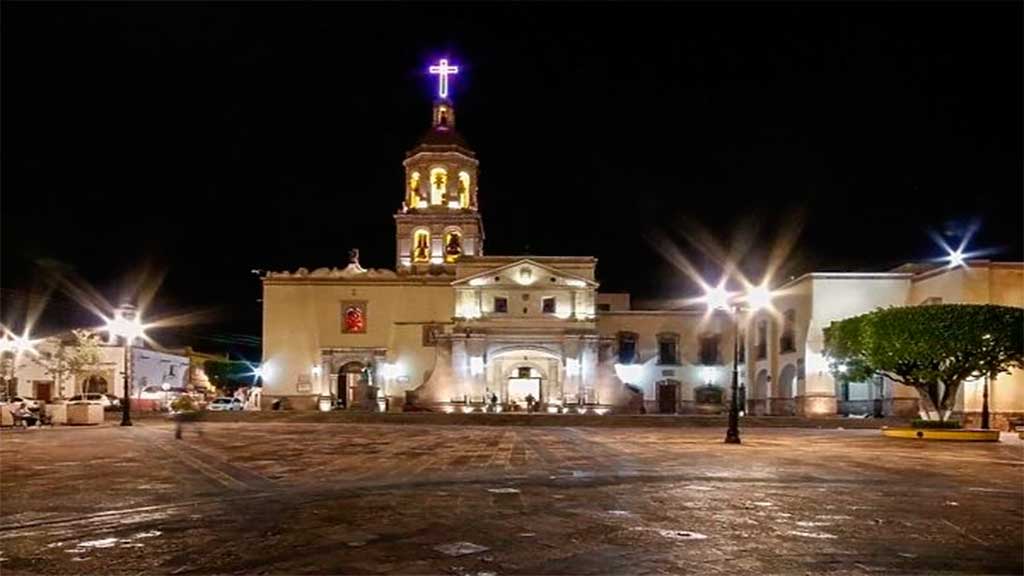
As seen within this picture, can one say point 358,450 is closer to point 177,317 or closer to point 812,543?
point 812,543

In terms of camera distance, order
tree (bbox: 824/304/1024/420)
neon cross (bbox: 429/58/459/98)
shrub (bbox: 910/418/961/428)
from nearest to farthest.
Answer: shrub (bbox: 910/418/961/428) < tree (bbox: 824/304/1024/420) < neon cross (bbox: 429/58/459/98)

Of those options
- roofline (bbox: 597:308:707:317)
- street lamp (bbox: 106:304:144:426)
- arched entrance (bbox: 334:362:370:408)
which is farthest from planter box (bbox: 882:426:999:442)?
arched entrance (bbox: 334:362:370:408)

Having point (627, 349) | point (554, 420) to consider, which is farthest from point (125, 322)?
point (627, 349)

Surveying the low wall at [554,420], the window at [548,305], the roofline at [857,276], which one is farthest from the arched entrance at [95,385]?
the roofline at [857,276]

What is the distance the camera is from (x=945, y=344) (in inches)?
1283

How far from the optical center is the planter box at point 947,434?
30359 mm

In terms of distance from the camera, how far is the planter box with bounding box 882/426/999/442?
3036cm

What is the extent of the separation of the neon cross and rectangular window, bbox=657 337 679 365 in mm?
22701

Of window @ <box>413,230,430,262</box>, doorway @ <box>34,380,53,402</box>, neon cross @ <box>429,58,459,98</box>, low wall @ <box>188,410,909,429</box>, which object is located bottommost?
low wall @ <box>188,410,909,429</box>

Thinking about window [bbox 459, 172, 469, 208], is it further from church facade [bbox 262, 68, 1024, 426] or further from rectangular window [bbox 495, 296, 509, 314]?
rectangular window [bbox 495, 296, 509, 314]

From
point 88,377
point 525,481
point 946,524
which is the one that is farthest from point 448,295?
point 946,524

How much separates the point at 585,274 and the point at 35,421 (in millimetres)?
31145

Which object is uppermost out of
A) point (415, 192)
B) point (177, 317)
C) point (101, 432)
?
point (415, 192)

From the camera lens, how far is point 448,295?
59719mm
